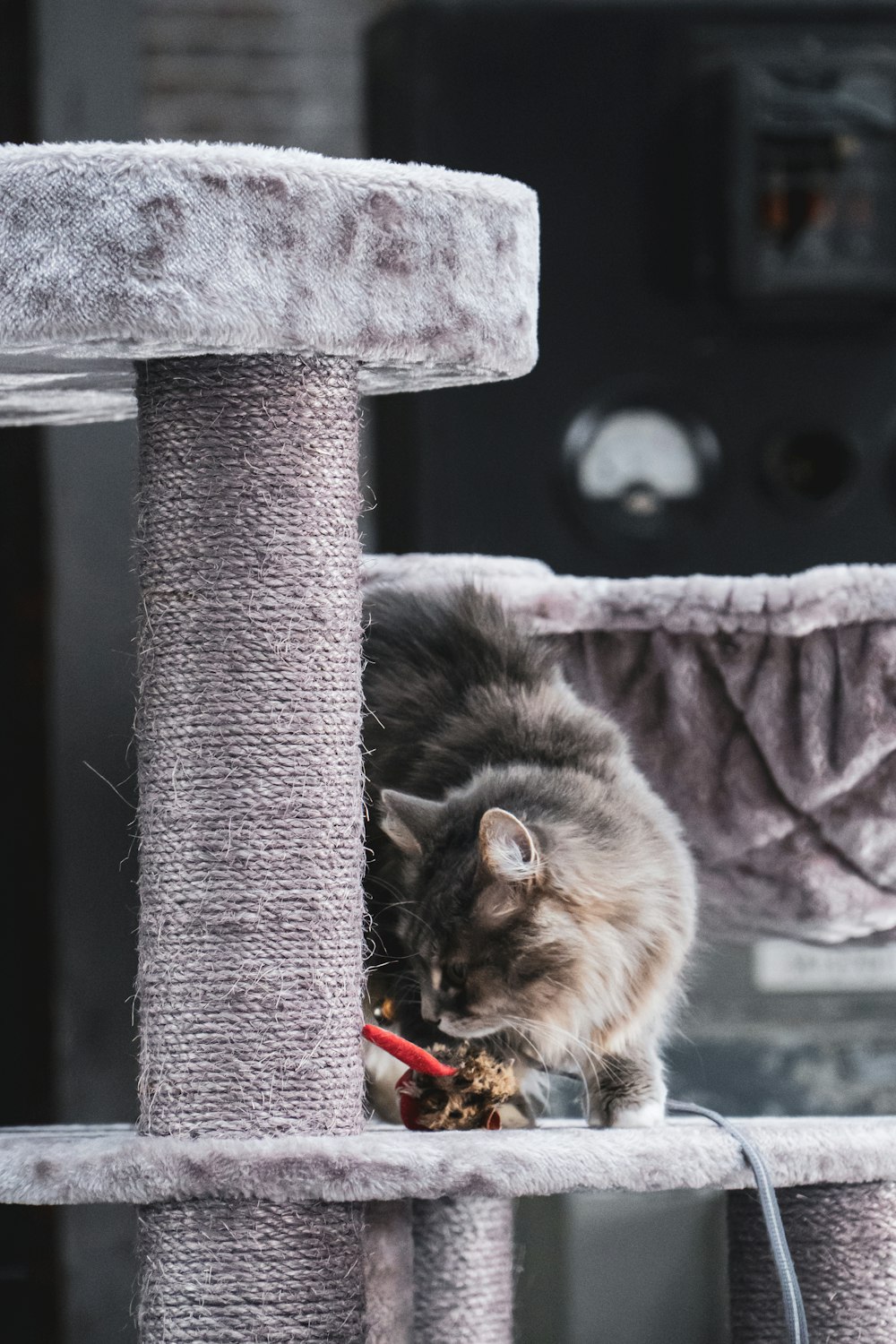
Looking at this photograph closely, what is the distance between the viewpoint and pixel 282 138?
337 cm

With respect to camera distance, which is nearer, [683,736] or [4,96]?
[683,736]

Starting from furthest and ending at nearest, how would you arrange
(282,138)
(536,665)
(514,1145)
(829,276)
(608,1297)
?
(282,138), (829,276), (608,1297), (536,665), (514,1145)

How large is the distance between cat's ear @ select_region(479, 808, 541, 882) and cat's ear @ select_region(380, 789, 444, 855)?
0.32 ft

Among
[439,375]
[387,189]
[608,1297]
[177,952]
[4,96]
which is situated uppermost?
[4,96]

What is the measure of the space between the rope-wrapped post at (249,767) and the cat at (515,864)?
0.45 ft

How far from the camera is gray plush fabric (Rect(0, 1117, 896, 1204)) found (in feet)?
3.80

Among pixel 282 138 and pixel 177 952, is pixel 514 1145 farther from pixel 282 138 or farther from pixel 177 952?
pixel 282 138

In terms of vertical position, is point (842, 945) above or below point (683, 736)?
below

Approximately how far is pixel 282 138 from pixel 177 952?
2.41 metres

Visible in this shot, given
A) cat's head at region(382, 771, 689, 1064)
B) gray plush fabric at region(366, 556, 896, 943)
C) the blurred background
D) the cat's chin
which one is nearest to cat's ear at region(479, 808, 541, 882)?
cat's head at region(382, 771, 689, 1064)

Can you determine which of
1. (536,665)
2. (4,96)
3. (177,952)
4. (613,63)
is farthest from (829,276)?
(177,952)

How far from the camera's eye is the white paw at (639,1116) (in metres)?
1.44

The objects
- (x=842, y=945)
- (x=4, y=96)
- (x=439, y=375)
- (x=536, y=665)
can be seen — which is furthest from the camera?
(x=4, y=96)

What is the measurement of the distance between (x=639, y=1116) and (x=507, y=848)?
27 centimetres
